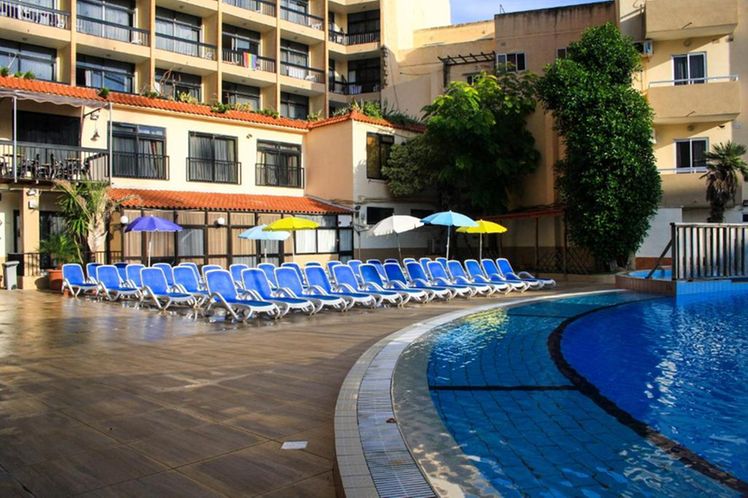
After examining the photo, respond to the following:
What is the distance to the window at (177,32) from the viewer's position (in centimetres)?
3058

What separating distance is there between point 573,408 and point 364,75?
36.1 metres

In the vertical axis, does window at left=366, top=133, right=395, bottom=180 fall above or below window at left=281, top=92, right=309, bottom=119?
below

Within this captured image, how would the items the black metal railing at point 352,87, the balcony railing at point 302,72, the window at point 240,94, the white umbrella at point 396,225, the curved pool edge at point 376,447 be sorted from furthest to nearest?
the black metal railing at point 352,87 → the balcony railing at point 302,72 → the window at point 240,94 → the white umbrella at point 396,225 → the curved pool edge at point 376,447

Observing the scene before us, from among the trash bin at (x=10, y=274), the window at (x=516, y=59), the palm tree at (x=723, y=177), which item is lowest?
the trash bin at (x=10, y=274)

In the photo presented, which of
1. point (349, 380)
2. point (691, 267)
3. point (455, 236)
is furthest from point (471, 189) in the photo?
point (349, 380)

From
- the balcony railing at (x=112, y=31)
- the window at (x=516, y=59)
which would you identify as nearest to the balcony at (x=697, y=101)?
the window at (x=516, y=59)

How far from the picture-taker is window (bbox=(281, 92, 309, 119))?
35750 mm

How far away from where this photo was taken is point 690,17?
77.8 feet

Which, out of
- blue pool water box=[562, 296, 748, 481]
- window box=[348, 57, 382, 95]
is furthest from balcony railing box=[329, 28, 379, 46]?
blue pool water box=[562, 296, 748, 481]

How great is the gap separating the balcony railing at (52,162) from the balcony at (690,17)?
2114 cm

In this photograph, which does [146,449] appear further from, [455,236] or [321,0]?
[321,0]

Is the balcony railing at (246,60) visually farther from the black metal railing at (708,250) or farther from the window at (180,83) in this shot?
the black metal railing at (708,250)

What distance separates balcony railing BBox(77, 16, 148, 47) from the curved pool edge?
90.4ft

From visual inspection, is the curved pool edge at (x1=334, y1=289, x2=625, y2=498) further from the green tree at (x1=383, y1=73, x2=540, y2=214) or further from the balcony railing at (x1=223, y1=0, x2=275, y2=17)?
the balcony railing at (x1=223, y1=0, x2=275, y2=17)
